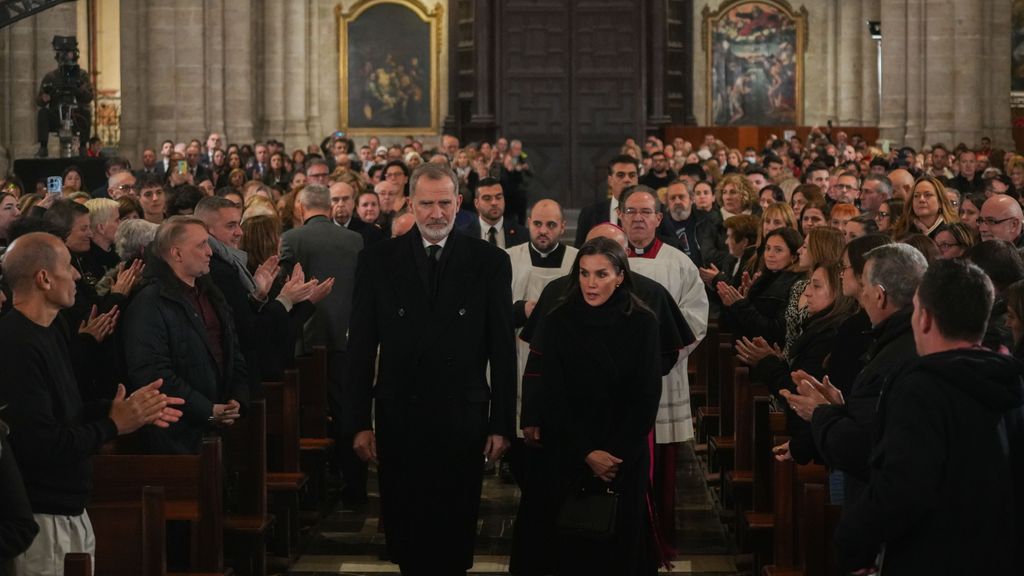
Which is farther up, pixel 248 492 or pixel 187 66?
pixel 187 66

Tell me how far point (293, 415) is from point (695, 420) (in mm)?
4820

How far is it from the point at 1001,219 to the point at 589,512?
4.33m

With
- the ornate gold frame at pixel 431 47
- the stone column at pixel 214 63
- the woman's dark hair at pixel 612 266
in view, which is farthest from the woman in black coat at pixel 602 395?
the ornate gold frame at pixel 431 47

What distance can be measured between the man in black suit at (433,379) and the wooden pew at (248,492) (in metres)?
0.88

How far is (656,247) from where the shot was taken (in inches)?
384

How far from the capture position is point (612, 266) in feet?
24.0

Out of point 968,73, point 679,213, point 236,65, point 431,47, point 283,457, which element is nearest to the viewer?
point 283,457

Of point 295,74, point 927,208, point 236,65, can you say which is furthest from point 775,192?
point 295,74

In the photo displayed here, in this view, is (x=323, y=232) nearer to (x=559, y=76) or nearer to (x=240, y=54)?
(x=240, y=54)

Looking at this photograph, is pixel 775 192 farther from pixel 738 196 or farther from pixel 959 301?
pixel 959 301

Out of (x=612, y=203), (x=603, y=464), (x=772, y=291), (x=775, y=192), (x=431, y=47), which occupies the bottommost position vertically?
(x=603, y=464)

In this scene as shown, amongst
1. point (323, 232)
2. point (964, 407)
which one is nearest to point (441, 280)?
point (964, 407)

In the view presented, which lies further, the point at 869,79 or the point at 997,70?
the point at 869,79

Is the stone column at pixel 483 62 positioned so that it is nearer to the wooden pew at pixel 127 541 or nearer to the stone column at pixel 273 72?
the stone column at pixel 273 72
